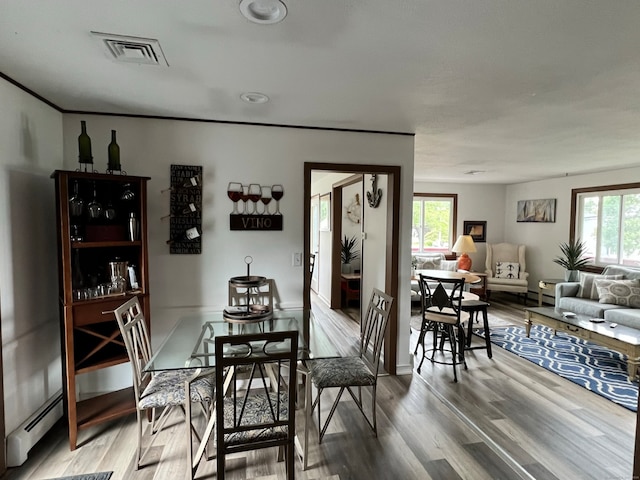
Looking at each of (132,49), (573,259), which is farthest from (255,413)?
(573,259)

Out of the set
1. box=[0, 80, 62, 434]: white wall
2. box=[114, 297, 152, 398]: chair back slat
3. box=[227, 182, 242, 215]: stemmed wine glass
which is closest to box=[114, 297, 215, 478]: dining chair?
box=[114, 297, 152, 398]: chair back slat

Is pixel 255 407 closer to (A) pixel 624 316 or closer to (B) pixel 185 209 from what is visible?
(B) pixel 185 209

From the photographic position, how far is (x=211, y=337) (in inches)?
98.3

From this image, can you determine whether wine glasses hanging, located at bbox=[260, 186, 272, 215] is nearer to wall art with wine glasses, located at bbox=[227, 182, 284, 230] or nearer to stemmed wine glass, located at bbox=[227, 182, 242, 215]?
wall art with wine glasses, located at bbox=[227, 182, 284, 230]

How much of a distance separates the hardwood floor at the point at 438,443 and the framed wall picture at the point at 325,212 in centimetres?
342

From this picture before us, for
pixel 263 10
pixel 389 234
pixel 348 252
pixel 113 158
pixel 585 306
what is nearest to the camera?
pixel 263 10

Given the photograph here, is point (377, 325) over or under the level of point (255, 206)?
under

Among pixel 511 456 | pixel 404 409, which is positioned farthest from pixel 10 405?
pixel 511 456

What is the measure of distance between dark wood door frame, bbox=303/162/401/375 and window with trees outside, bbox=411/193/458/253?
13.5ft

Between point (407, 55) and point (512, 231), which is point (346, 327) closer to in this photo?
point (407, 55)

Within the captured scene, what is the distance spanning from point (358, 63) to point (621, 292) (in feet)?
16.0

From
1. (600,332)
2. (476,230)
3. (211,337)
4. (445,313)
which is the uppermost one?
(476,230)

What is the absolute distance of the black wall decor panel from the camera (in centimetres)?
297

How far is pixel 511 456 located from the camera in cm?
231
